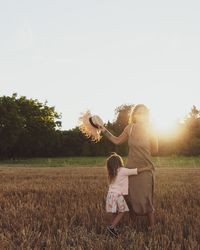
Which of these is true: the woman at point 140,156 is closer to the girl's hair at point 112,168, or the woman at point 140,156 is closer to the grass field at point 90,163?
the girl's hair at point 112,168

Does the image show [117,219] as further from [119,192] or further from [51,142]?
[51,142]

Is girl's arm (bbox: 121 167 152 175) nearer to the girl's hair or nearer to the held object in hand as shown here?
the girl's hair

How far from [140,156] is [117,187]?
0.52 m

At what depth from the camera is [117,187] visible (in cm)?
542

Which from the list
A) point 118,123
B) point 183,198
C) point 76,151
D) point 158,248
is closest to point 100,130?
point 158,248

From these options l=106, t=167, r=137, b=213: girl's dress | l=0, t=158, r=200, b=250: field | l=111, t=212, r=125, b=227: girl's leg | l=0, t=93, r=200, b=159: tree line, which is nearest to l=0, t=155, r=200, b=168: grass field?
l=0, t=93, r=200, b=159: tree line

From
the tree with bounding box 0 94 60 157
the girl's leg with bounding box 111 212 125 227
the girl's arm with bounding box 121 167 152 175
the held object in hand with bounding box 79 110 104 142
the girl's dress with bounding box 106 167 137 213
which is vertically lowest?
the girl's leg with bounding box 111 212 125 227

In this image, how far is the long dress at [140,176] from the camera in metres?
5.50

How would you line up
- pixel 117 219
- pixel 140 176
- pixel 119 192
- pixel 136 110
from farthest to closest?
pixel 136 110
pixel 140 176
pixel 119 192
pixel 117 219

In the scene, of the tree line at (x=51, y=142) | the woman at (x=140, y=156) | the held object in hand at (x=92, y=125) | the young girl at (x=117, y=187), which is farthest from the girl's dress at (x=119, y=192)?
the tree line at (x=51, y=142)

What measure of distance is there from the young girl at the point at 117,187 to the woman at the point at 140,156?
14cm

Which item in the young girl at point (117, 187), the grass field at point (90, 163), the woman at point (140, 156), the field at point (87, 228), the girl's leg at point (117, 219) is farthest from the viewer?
the grass field at point (90, 163)

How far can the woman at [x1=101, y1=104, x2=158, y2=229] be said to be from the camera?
18.0ft

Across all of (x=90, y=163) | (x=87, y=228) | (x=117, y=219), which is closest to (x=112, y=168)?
(x=117, y=219)
